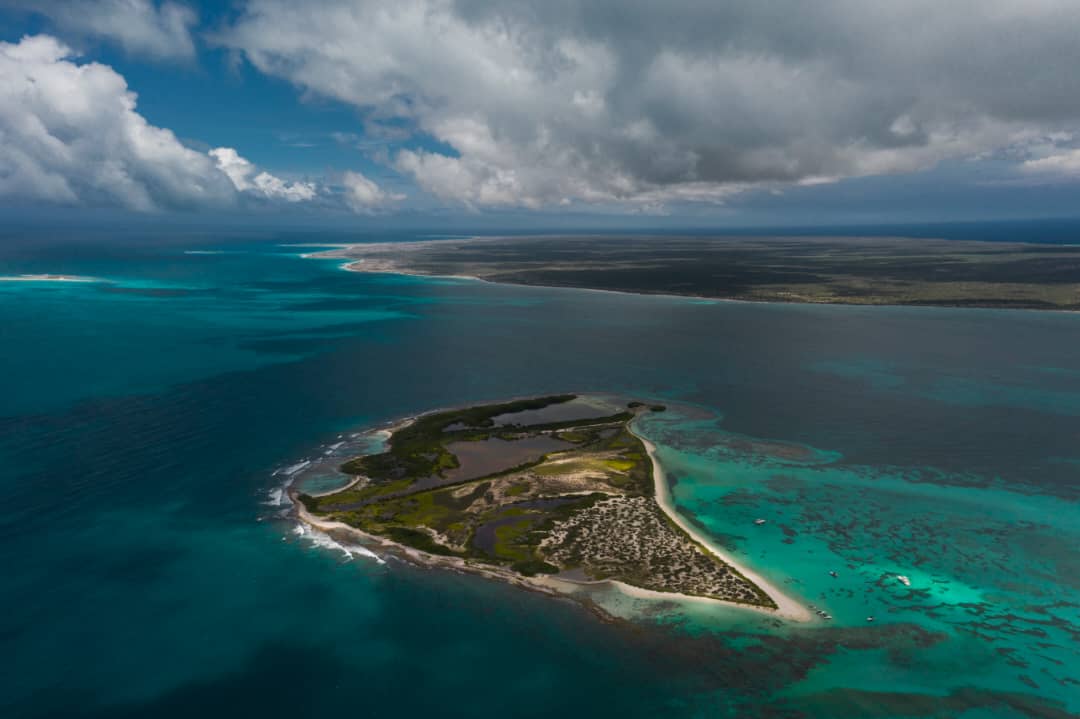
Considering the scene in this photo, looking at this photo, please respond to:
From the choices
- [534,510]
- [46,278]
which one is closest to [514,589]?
[534,510]

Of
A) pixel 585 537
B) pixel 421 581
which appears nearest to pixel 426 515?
pixel 421 581

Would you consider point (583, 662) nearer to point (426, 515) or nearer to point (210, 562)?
point (426, 515)

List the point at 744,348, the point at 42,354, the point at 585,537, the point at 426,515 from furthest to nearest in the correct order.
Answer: the point at 744,348 → the point at 42,354 → the point at 426,515 → the point at 585,537

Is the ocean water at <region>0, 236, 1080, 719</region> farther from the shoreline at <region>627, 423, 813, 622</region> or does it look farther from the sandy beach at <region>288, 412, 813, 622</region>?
the shoreline at <region>627, 423, 813, 622</region>

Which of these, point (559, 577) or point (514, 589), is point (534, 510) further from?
point (514, 589)

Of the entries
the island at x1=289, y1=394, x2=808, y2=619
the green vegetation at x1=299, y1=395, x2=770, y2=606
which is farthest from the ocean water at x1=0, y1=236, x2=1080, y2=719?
the green vegetation at x1=299, y1=395, x2=770, y2=606

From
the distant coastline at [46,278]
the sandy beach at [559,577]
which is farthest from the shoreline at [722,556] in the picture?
the distant coastline at [46,278]
